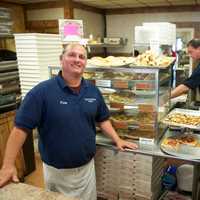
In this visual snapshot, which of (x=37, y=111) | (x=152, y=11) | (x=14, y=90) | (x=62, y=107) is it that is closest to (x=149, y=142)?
(x=62, y=107)

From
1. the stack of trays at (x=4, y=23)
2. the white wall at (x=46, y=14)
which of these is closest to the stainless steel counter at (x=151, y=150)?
the stack of trays at (x=4, y=23)

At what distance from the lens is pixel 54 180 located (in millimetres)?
1785

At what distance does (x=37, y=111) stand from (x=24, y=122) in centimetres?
10

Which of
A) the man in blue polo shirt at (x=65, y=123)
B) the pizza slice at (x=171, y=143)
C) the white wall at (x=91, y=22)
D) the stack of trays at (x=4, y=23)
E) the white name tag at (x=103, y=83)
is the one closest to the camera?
the man in blue polo shirt at (x=65, y=123)

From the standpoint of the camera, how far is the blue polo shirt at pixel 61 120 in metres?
1.56

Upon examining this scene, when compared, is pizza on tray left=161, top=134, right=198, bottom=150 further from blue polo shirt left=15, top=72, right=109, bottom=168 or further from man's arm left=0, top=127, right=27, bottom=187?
man's arm left=0, top=127, right=27, bottom=187

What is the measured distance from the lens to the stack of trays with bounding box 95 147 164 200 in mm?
1941

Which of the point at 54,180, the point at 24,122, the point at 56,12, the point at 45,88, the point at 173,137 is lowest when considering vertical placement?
the point at 54,180

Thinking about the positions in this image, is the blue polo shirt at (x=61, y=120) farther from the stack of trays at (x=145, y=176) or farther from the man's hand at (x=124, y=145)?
the stack of trays at (x=145, y=176)

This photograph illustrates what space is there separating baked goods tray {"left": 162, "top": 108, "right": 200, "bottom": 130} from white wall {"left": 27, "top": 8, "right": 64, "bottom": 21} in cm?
360

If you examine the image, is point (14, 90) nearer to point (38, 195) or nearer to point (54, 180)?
point (54, 180)

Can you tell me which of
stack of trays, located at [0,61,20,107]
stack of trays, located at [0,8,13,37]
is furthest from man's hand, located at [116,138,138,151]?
stack of trays, located at [0,8,13,37]

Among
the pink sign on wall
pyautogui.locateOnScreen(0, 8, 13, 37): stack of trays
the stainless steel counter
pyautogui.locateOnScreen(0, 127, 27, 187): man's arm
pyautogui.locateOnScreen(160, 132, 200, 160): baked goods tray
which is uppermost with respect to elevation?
pyautogui.locateOnScreen(0, 8, 13, 37): stack of trays

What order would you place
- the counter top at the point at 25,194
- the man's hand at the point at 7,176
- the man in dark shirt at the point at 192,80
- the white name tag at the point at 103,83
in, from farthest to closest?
1. the man in dark shirt at the point at 192,80
2. the white name tag at the point at 103,83
3. the man's hand at the point at 7,176
4. the counter top at the point at 25,194
